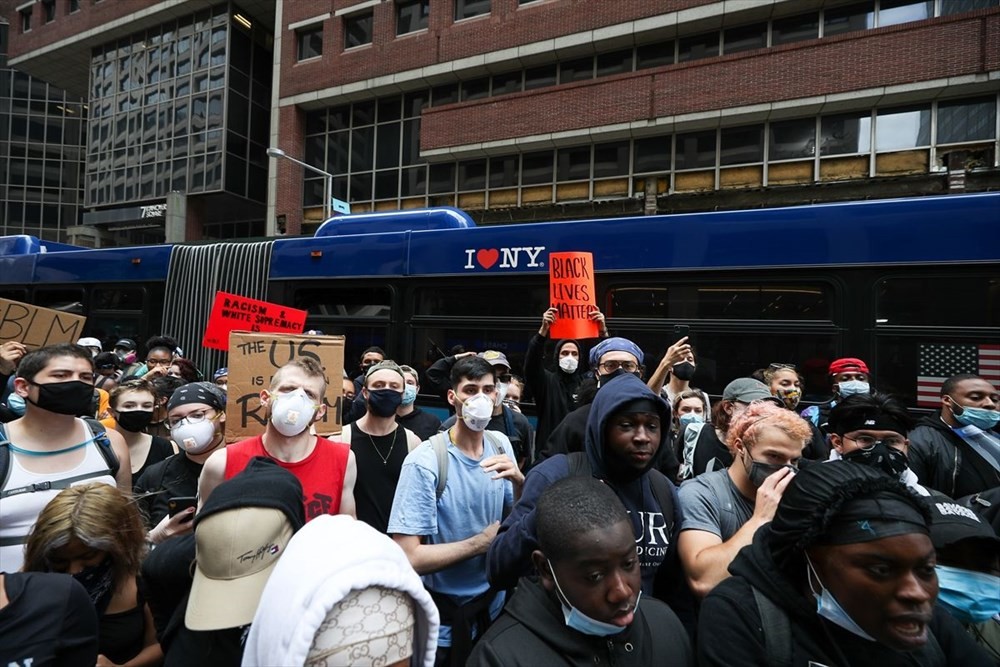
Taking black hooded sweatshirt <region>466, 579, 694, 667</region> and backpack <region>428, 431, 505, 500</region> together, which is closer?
black hooded sweatshirt <region>466, 579, 694, 667</region>

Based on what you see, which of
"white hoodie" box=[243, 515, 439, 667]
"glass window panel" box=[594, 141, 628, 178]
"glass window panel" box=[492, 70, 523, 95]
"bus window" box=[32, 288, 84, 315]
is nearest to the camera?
"white hoodie" box=[243, 515, 439, 667]

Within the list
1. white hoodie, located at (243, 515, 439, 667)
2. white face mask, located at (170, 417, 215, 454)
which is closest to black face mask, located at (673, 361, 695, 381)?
white face mask, located at (170, 417, 215, 454)

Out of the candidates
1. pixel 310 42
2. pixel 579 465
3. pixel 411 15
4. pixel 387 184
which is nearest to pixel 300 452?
pixel 579 465

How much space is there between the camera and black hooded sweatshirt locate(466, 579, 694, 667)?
4.78 feet

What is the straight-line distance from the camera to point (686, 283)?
5.39 metres

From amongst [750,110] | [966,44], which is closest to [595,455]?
[750,110]

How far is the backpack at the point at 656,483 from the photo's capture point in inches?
85.3

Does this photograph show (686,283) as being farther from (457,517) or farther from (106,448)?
(106,448)

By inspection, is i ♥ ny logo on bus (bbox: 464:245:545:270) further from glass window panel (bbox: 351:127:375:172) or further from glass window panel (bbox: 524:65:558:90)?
glass window panel (bbox: 351:127:375:172)

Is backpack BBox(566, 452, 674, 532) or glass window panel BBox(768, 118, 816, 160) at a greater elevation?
glass window panel BBox(768, 118, 816, 160)

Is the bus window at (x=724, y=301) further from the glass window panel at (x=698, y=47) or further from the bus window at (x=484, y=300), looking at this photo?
the glass window panel at (x=698, y=47)

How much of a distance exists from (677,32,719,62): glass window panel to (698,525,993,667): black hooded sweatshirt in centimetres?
1774

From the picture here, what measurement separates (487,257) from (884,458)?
4.43 meters

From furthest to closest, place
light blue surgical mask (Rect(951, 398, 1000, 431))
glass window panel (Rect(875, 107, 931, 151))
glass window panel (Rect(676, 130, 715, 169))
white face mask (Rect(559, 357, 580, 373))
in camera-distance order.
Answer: glass window panel (Rect(676, 130, 715, 169)), glass window panel (Rect(875, 107, 931, 151)), white face mask (Rect(559, 357, 580, 373)), light blue surgical mask (Rect(951, 398, 1000, 431))
